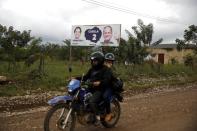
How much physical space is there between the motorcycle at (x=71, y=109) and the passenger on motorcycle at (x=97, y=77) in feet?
0.41

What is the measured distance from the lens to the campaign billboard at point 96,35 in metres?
Result: 26.4

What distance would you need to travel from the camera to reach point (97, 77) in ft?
29.0

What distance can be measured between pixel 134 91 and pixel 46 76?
15.2 ft

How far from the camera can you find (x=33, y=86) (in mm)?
18641

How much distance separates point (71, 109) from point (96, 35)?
18.9 m

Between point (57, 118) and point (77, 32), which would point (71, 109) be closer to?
point (57, 118)

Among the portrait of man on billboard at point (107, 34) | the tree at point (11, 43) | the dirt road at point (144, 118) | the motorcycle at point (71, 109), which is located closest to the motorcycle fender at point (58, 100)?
the motorcycle at point (71, 109)

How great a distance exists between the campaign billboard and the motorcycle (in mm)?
17687

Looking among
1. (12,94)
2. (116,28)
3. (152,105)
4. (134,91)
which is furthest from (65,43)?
(152,105)

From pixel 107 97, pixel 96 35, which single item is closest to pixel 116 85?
pixel 107 97

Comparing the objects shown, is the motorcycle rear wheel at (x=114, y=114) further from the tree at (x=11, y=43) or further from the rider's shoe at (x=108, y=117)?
the tree at (x=11, y=43)

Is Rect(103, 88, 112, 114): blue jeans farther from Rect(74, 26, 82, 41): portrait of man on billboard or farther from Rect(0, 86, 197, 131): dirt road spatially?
Rect(74, 26, 82, 41): portrait of man on billboard

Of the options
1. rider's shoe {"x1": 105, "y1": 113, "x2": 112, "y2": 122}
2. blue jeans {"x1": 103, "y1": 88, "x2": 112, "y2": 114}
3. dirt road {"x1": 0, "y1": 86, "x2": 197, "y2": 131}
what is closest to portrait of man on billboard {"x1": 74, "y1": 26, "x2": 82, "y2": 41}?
dirt road {"x1": 0, "y1": 86, "x2": 197, "y2": 131}

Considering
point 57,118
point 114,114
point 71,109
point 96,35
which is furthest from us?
point 96,35
